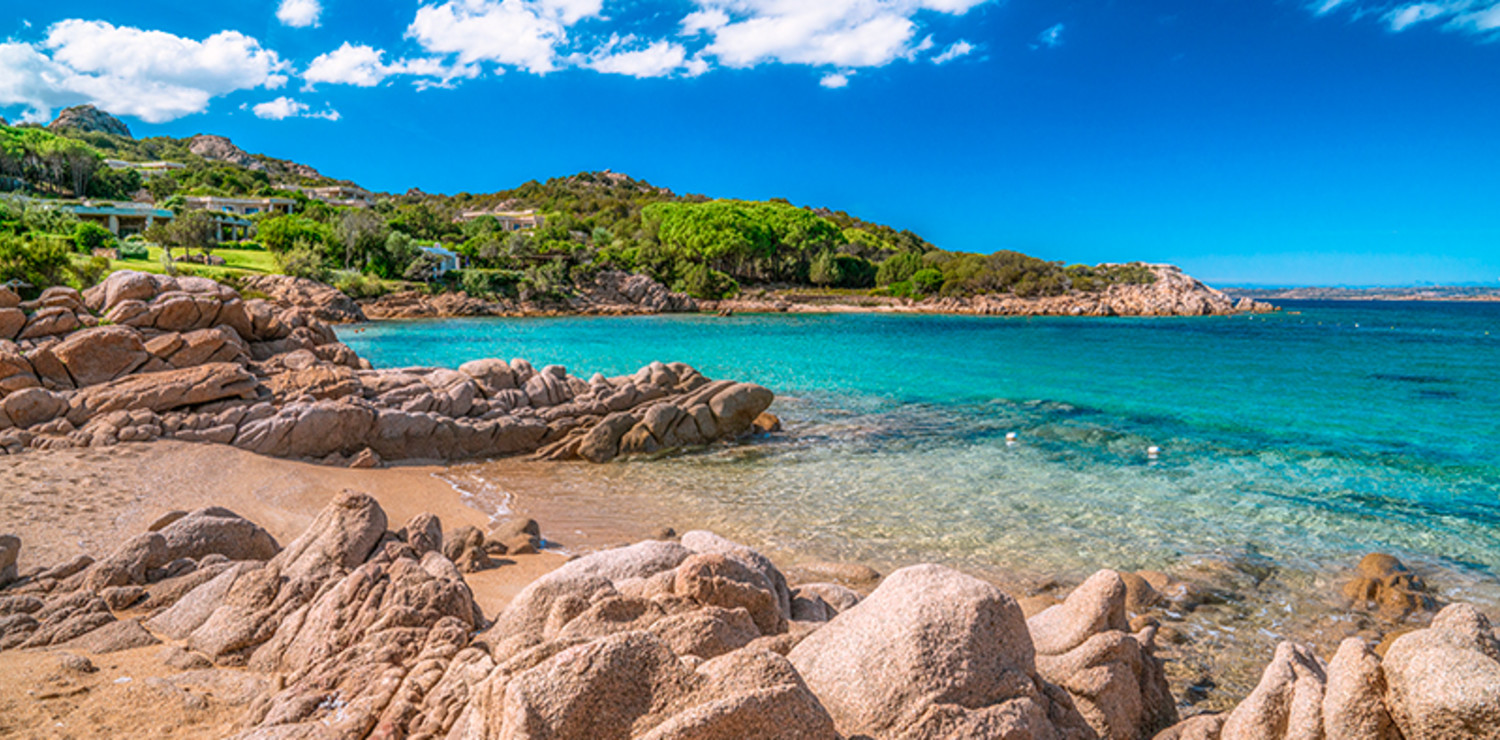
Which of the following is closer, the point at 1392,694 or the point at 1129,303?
the point at 1392,694

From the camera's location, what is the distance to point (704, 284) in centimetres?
8662

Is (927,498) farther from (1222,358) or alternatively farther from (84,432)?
(1222,358)

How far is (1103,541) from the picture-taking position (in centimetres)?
1098

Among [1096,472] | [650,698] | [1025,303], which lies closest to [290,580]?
[650,698]

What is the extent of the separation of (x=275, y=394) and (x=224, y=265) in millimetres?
46894

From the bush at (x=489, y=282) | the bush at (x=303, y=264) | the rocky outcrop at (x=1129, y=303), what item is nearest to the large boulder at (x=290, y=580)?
the bush at (x=303, y=264)

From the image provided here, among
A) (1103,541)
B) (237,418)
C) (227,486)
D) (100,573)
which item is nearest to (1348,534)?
(1103,541)

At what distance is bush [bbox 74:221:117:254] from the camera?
142ft

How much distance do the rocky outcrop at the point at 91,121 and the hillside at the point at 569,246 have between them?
192 ft

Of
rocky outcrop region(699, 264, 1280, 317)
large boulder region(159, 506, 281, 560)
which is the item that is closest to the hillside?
rocky outcrop region(699, 264, 1280, 317)

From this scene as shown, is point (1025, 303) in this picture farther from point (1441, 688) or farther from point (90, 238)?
point (1441, 688)

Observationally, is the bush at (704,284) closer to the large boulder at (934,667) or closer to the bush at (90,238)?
the bush at (90,238)

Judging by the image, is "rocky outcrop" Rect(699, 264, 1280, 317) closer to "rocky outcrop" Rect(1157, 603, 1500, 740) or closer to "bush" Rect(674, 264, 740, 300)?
"bush" Rect(674, 264, 740, 300)

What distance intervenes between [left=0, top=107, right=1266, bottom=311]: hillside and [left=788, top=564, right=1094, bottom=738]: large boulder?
6180 cm
